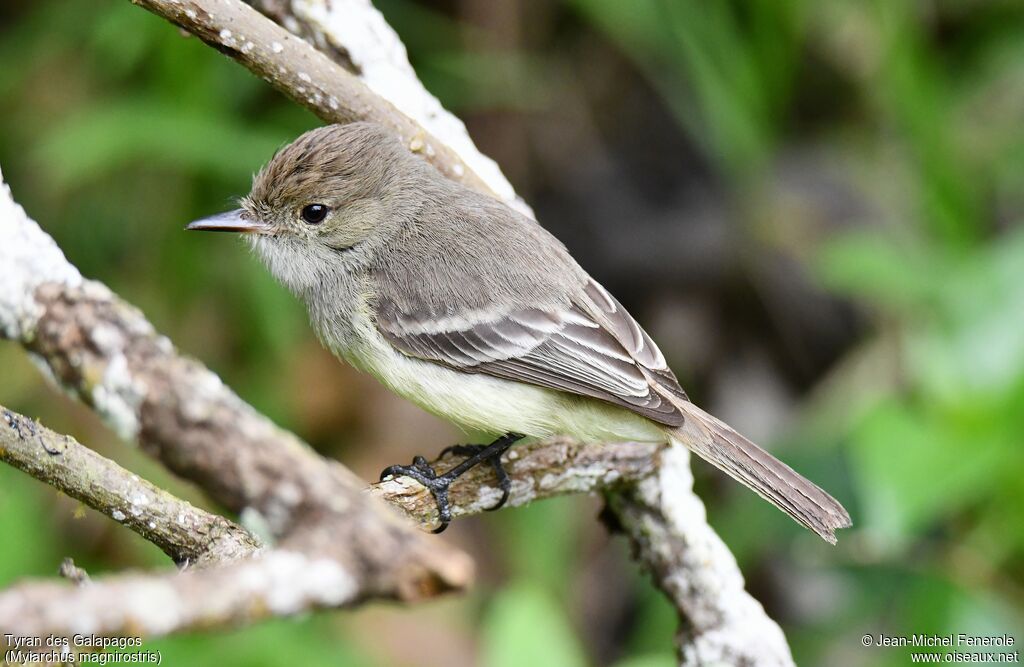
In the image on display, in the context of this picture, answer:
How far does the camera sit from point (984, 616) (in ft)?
12.8

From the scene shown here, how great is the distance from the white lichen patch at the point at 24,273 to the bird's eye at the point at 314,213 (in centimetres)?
185

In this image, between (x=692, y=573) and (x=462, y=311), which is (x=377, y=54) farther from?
(x=692, y=573)

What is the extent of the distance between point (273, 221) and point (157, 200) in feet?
6.46

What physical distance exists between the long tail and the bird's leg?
512mm

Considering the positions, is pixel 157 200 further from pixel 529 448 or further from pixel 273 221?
pixel 529 448

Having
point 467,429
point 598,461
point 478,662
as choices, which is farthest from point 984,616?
point 478,662

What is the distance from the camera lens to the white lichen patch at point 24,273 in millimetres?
1696

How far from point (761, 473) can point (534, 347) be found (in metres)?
0.76

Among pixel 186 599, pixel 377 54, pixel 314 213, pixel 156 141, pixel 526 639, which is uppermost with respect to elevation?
pixel 156 141

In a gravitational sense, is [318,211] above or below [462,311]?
above

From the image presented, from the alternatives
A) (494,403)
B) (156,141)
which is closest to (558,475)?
(494,403)

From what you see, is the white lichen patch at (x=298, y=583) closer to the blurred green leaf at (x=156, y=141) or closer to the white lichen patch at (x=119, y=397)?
the white lichen patch at (x=119, y=397)

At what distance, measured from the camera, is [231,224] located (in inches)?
145

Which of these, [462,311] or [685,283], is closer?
[462,311]
